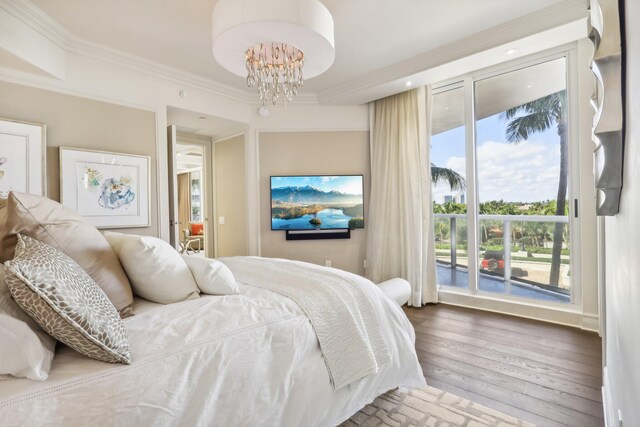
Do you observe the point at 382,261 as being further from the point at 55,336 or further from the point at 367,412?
the point at 55,336

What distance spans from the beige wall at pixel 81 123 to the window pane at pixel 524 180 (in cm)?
367

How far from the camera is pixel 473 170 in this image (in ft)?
12.0

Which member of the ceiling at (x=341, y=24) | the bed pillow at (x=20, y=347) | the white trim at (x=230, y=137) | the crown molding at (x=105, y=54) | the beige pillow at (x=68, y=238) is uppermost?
the ceiling at (x=341, y=24)

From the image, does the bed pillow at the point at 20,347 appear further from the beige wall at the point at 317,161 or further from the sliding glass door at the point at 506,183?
the sliding glass door at the point at 506,183

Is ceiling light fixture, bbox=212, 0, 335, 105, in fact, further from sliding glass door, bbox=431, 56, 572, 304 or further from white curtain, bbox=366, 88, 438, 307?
sliding glass door, bbox=431, 56, 572, 304

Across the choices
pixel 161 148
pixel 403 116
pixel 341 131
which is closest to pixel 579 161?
pixel 403 116

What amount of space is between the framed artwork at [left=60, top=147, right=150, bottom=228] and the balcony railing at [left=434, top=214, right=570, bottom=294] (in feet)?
11.5

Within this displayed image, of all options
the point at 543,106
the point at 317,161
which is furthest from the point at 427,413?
the point at 317,161

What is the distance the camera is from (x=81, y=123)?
9.70 ft

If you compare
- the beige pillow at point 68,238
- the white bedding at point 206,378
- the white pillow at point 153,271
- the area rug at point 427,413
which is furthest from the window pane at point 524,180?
the beige pillow at point 68,238

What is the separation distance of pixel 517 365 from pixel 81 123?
4175mm

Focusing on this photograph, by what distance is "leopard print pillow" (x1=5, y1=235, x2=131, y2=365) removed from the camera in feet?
2.97

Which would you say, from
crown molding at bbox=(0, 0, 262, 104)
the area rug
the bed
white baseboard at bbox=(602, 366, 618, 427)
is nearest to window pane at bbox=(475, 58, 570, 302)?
white baseboard at bbox=(602, 366, 618, 427)

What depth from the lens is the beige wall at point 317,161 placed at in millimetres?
4398
